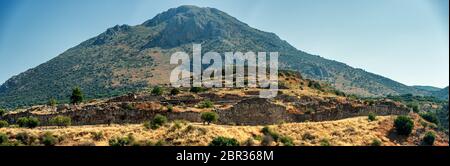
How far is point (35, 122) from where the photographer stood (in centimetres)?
5566

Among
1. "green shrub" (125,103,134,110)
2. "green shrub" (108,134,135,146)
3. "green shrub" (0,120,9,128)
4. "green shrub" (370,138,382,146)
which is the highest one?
"green shrub" (125,103,134,110)

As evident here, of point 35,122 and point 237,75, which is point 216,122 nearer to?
point 35,122

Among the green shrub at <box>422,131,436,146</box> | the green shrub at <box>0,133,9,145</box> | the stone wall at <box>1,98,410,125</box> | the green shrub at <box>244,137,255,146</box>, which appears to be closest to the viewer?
the green shrub at <box>244,137,255,146</box>

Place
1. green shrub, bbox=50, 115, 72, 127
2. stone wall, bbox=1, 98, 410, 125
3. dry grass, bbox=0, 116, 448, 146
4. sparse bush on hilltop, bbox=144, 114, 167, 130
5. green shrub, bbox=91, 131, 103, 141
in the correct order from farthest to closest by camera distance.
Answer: stone wall, bbox=1, 98, 410, 125, green shrub, bbox=50, 115, 72, 127, sparse bush on hilltop, bbox=144, 114, 167, 130, green shrub, bbox=91, 131, 103, 141, dry grass, bbox=0, 116, 448, 146

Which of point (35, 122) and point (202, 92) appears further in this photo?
point (202, 92)

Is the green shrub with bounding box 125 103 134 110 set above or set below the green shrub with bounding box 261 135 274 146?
above

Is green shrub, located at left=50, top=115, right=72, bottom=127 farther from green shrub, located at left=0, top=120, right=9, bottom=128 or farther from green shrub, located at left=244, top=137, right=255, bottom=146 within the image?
green shrub, located at left=244, top=137, right=255, bottom=146

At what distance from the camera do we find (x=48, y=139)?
155ft

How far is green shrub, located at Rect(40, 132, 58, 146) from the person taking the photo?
46938 millimetres

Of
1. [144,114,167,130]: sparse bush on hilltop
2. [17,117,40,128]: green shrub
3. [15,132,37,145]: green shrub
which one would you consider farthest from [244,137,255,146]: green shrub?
[17,117,40,128]: green shrub

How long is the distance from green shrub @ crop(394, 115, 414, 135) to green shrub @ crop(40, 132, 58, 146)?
2997 cm

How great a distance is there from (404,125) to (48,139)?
101 feet
